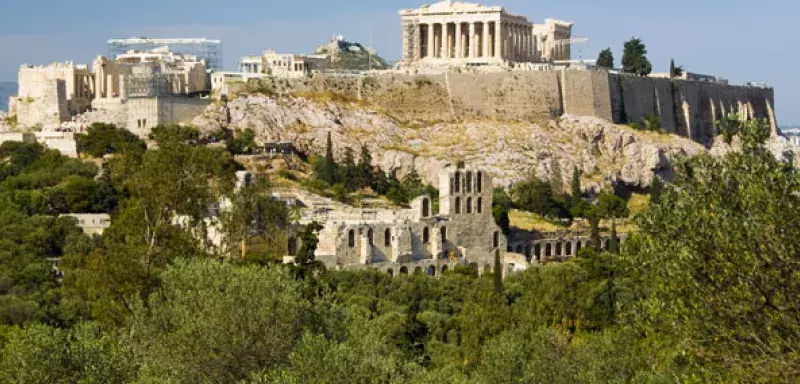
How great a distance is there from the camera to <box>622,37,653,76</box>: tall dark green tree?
96.3 meters

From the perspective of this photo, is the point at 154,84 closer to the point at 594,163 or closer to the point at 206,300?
the point at 594,163

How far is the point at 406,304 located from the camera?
165 feet

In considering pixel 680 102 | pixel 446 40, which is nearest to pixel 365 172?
pixel 446 40

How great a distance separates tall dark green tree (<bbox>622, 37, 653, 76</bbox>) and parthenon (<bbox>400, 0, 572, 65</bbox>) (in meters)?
10.3

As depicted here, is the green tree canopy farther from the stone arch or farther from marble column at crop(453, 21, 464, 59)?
marble column at crop(453, 21, 464, 59)

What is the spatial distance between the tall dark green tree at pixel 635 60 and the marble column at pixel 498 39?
13.3 metres

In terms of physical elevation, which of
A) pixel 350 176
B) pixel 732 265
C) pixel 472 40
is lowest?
pixel 732 265

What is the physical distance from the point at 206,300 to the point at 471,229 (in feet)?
94.7

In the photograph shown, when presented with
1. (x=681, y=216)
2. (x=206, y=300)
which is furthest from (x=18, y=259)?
(x=681, y=216)

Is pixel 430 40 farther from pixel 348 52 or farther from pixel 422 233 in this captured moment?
pixel 348 52

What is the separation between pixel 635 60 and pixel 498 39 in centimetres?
1388

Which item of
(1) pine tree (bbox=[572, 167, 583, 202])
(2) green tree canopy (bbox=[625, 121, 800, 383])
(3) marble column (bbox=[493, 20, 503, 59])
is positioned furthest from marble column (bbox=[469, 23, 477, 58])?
(2) green tree canopy (bbox=[625, 121, 800, 383])

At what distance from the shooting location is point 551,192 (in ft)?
235

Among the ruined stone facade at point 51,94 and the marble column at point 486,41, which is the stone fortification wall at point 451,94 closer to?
the marble column at point 486,41
